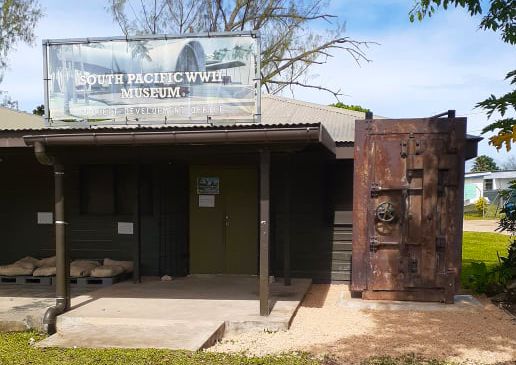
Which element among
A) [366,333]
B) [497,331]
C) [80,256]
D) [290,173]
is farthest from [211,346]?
[80,256]

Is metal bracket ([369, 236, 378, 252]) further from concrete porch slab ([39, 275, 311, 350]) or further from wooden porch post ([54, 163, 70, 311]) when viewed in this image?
wooden porch post ([54, 163, 70, 311])

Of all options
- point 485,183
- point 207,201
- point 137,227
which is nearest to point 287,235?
point 207,201

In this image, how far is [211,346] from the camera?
219 inches

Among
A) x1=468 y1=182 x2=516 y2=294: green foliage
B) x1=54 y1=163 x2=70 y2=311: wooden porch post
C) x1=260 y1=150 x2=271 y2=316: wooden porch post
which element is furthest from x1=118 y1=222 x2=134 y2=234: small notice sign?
x1=468 y1=182 x2=516 y2=294: green foliage

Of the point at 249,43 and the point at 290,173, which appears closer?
the point at 249,43

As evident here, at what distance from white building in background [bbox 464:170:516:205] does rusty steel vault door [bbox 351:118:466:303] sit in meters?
40.5

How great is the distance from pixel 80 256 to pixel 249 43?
535 centimetres

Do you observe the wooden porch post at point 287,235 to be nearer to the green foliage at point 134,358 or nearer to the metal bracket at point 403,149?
the metal bracket at point 403,149

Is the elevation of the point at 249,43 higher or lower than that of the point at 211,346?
higher

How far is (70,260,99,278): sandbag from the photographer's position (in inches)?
340

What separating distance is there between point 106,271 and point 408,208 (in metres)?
5.03

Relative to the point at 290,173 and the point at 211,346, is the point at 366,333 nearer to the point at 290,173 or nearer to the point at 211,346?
the point at 211,346

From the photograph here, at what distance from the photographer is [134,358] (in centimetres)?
502

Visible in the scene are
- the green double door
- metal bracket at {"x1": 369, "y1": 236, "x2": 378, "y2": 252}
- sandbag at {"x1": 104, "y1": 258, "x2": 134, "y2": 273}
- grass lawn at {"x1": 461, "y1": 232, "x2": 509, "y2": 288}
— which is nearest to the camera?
metal bracket at {"x1": 369, "y1": 236, "x2": 378, "y2": 252}
